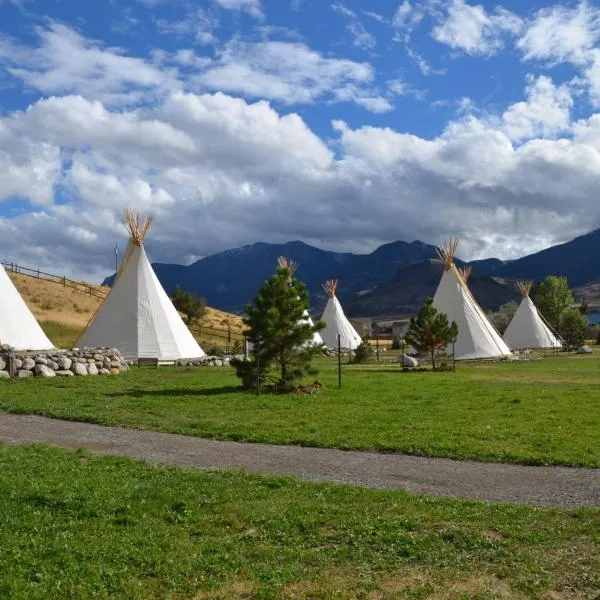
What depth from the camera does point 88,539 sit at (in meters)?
6.05

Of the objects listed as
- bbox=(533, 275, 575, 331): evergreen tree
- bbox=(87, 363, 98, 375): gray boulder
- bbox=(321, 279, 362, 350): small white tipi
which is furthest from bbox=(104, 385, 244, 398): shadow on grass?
bbox=(533, 275, 575, 331): evergreen tree

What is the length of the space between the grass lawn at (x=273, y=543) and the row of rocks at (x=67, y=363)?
1403cm

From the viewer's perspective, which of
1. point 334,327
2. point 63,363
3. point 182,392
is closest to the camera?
point 182,392

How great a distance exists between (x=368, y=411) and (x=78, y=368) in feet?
37.9

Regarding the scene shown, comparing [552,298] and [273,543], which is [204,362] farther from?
[552,298]

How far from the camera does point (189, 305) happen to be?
5584 cm

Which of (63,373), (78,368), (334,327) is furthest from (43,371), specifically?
(334,327)

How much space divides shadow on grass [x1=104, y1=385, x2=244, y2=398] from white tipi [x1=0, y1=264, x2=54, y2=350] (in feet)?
36.3

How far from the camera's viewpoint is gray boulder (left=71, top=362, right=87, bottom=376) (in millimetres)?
22266

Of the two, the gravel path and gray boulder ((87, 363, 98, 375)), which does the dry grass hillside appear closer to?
gray boulder ((87, 363, 98, 375))

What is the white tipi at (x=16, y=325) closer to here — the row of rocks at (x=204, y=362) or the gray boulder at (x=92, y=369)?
the row of rocks at (x=204, y=362)

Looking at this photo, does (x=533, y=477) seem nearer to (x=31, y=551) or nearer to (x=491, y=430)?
(x=491, y=430)

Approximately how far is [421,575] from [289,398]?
12246 mm

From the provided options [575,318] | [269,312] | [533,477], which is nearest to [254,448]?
[533,477]
